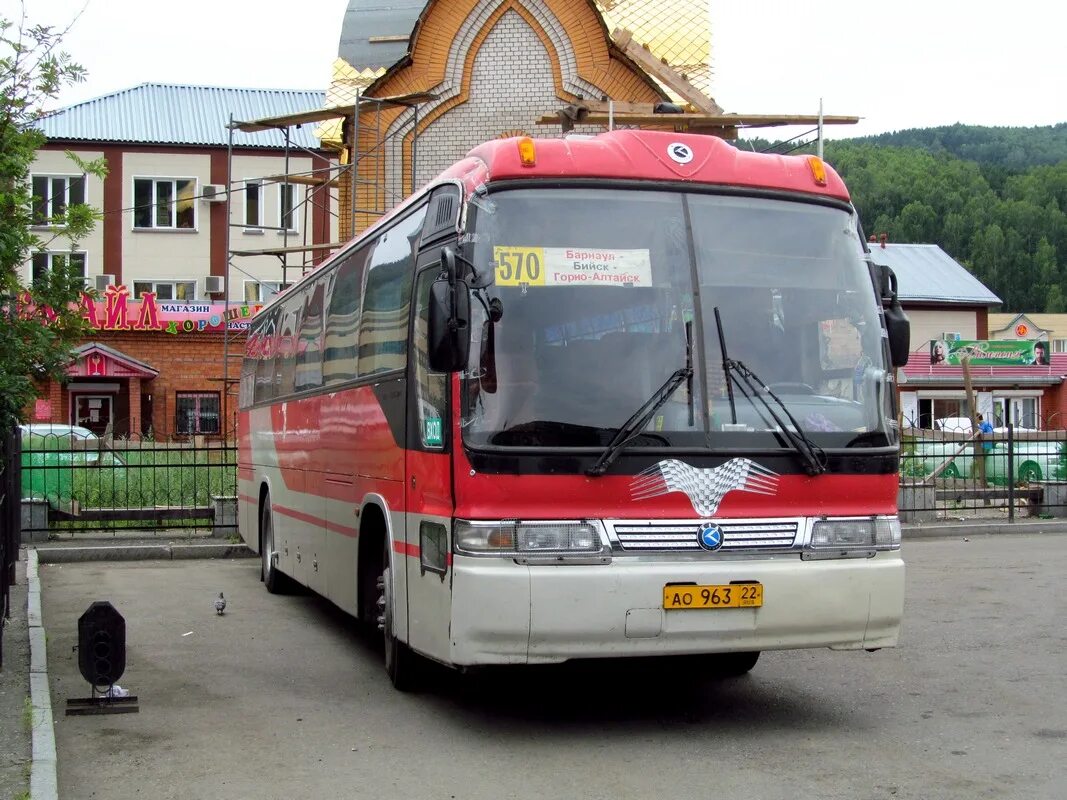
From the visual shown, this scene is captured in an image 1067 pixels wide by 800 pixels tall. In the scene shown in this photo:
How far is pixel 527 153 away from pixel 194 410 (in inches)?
1541

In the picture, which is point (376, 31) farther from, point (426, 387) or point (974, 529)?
point (426, 387)

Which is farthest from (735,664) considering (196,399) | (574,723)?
(196,399)

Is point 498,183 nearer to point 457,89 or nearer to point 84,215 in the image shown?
point 84,215

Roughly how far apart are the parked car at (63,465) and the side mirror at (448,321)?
14289mm

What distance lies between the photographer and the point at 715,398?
7398 millimetres

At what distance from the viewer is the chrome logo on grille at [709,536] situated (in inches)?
285

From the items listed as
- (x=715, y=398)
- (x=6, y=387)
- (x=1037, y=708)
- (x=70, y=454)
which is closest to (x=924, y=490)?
(x=70, y=454)

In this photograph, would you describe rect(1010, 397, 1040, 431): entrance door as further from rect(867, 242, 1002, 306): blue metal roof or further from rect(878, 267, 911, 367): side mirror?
rect(878, 267, 911, 367): side mirror

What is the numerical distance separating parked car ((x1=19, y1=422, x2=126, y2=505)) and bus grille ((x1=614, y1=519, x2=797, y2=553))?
14589 mm

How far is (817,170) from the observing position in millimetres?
8188

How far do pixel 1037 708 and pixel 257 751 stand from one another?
4.52m

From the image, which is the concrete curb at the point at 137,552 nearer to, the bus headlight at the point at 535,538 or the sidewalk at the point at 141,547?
the sidewalk at the point at 141,547

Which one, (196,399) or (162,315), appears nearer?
(162,315)

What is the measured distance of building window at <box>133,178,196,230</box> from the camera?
50.0m
